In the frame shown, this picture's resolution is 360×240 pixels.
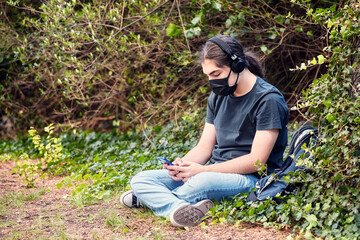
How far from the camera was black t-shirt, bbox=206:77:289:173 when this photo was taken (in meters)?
3.05

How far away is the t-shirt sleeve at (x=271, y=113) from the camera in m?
3.01

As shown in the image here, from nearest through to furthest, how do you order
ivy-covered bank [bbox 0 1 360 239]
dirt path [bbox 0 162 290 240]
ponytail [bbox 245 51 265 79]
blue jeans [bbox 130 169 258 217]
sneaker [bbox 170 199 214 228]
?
1. ivy-covered bank [bbox 0 1 360 239]
2. dirt path [bbox 0 162 290 240]
3. sneaker [bbox 170 199 214 228]
4. blue jeans [bbox 130 169 258 217]
5. ponytail [bbox 245 51 265 79]

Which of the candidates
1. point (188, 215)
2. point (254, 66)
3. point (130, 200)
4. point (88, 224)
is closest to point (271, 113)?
point (254, 66)

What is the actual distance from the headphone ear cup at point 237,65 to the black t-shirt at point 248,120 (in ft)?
0.59

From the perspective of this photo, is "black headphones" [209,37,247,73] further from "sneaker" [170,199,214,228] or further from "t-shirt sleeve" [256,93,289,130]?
"sneaker" [170,199,214,228]

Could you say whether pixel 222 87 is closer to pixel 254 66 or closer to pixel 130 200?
pixel 254 66

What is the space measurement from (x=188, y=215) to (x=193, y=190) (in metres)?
0.20

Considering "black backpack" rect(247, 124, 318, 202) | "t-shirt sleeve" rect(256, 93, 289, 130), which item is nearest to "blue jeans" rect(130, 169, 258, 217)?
"black backpack" rect(247, 124, 318, 202)

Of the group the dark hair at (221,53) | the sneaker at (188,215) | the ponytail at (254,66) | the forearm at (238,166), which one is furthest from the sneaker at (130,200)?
the ponytail at (254,66)

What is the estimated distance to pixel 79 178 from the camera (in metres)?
4.53

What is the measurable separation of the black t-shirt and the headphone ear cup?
180 mm

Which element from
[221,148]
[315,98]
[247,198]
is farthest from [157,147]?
[315,98]

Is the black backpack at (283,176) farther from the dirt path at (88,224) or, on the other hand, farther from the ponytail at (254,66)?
the ponytail at (254,66)

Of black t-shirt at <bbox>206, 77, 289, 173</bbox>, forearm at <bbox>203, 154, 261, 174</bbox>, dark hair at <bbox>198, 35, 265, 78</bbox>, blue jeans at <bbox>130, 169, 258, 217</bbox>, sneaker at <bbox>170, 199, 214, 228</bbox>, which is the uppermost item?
dark hair at <bbox>198, 35, 265, 78</bbox>
